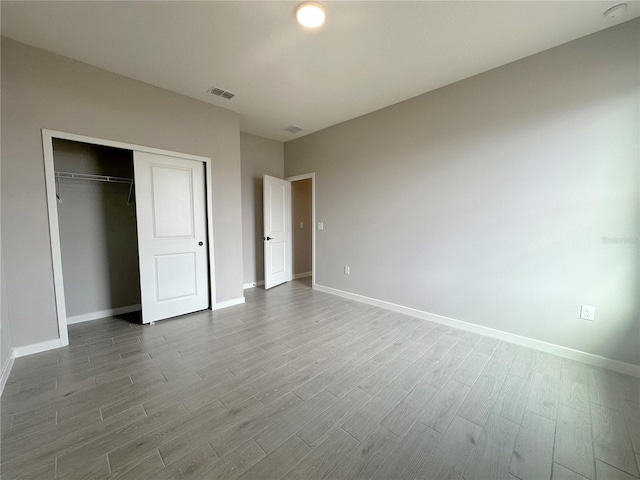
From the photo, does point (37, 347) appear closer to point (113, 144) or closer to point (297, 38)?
point (113, 144)

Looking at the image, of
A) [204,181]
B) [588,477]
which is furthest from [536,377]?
[204,181]

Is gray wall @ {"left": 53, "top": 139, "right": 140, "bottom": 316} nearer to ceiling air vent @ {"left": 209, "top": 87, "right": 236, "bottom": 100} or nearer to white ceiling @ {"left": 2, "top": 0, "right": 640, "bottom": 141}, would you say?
white ceiling @ {"left": 2, "top": 0, "right": 640, "bottom": 141}

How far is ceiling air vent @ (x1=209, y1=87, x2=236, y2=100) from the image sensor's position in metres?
2.97

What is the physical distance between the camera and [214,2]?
Result: 5.85ft

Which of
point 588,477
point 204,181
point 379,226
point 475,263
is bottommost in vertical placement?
point 588,477

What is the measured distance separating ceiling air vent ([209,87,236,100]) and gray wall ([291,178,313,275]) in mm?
2288

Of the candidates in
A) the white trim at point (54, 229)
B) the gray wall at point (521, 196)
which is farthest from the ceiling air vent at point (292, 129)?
the white trim at point (54, 229)

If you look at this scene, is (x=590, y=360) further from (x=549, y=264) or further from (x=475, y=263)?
(x=475, y=263)

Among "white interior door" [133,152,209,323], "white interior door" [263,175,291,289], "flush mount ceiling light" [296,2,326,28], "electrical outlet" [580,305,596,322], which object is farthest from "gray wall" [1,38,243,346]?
"electrical outlet" [580,305,596,322]

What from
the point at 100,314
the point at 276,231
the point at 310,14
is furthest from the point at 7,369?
the point at 310,14

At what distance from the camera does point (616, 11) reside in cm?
183

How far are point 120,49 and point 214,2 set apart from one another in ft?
3.89

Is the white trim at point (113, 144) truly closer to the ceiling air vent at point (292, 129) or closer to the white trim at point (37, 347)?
the ceiling air vent at point (292, 129)

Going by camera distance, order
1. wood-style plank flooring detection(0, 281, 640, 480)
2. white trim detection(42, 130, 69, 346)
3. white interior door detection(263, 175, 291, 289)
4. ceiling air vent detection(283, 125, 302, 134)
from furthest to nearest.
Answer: white interior door detection(263, 175, 291, 289) → ceiling air vent detection(283, 125, 302, 134) → white trim detection(42, 130, 69, 346) → wood-style plank flooring detection(0, 281, 640, 480)
